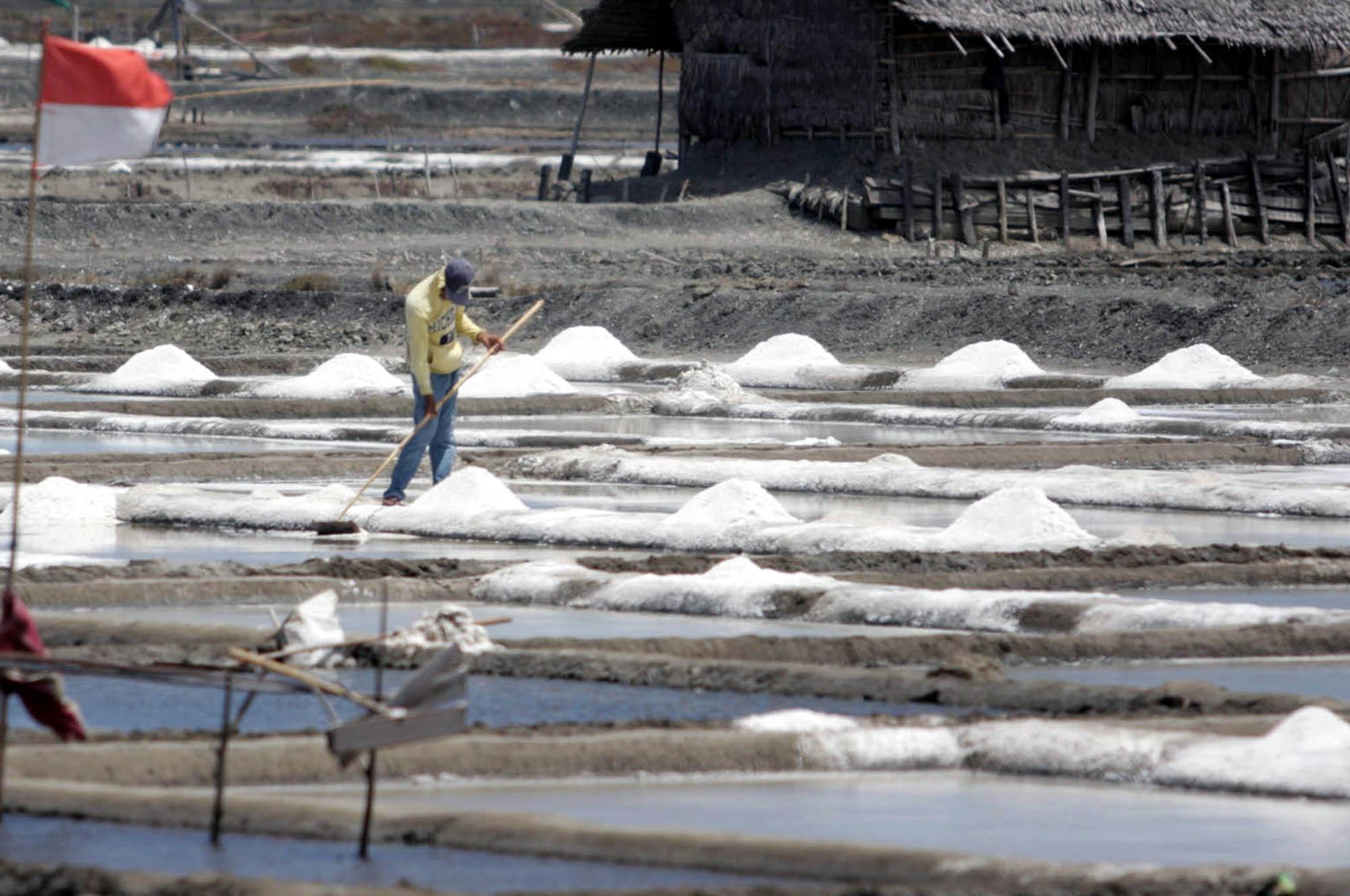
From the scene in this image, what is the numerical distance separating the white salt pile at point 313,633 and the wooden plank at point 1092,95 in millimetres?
27515

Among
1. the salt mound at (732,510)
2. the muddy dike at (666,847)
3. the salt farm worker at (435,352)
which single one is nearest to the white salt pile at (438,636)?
the muddy dike at (666,847)

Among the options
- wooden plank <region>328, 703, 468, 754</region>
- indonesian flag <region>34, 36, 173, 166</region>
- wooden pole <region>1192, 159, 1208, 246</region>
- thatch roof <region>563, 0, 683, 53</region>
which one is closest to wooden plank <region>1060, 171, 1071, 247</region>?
wooden pole <region>1192, 159, 1208, 246</region>

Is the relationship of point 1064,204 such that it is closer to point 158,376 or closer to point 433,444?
point 158,376

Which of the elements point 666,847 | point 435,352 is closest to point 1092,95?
point 435,352

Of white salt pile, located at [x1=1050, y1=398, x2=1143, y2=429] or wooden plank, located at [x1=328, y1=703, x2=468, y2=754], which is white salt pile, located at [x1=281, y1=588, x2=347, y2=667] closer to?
wooden plank, located at [x1=328, y1=703, x2=468, y2=754]

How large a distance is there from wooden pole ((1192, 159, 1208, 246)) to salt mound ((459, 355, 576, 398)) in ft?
56.2

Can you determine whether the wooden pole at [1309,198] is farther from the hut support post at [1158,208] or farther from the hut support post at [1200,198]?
the hut support post at [1158,208]

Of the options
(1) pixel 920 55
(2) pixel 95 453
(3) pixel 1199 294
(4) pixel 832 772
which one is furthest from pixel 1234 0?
(4) pixel 832 772

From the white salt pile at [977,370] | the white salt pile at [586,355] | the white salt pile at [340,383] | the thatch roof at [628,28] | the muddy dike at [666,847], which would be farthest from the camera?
the thatch roof at [628,28]

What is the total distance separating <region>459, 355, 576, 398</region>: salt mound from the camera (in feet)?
61.5

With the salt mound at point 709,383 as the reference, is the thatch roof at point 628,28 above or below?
above

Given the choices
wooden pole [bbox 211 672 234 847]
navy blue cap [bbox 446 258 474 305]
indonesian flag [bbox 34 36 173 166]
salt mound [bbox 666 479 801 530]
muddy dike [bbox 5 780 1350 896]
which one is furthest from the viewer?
navy blue cap [bbox 446 258 474 305]

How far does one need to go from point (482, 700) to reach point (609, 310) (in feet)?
59.2

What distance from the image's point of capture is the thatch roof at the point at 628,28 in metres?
36.6
